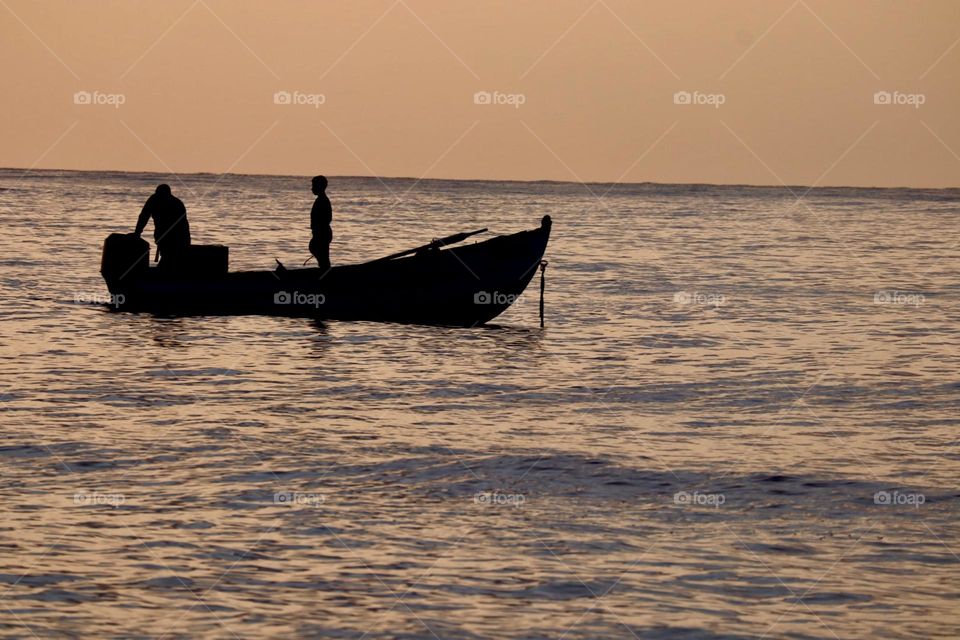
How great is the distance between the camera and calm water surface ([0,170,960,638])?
8.20 metres

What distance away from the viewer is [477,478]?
1157 centimetres

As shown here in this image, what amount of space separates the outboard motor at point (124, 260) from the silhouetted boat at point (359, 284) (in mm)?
16

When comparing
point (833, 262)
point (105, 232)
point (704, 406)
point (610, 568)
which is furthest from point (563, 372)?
point (105, 232)

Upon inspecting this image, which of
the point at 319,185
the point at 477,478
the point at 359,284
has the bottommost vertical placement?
the point at 477,478

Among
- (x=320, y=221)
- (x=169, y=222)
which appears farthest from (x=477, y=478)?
(x=169, y=222)

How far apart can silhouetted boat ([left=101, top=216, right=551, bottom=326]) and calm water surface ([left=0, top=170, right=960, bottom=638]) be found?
464 millimetres

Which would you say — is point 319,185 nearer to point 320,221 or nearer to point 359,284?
point 320,221

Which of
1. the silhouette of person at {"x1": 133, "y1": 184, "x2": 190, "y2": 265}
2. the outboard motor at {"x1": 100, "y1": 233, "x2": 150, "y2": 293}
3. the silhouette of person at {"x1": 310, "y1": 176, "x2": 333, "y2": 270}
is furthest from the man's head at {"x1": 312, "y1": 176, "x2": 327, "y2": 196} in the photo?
the outboard motor at {"x1": 100, "y1": 233, "x2": 150, "y2": 293}

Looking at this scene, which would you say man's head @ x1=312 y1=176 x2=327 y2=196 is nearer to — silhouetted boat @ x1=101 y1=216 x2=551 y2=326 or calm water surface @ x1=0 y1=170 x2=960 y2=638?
silhouetted boat @ x1=101 y1=216 x2=551 y2=326

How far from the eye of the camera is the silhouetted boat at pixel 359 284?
73.2 ft

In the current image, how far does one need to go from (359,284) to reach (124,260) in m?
3.88

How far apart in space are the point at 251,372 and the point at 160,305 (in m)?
6.05

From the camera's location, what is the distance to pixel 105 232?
184 ft

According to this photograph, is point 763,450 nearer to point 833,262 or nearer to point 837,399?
point 837,399
